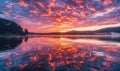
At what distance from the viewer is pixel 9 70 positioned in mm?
13992

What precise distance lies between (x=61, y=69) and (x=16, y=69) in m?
3.49

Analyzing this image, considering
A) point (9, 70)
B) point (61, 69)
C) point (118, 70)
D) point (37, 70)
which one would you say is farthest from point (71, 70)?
point (9, 70)

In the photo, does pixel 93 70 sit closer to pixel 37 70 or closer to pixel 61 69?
pixel 61 69

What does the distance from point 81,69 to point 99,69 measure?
1.42 metres

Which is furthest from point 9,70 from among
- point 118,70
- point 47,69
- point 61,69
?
point 118,70

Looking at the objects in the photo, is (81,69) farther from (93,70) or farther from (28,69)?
(28,69)

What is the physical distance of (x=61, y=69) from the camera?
47.0 ft

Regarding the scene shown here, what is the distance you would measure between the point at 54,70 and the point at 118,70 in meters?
4.75

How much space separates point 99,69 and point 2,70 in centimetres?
746

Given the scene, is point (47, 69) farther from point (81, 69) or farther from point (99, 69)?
point (99, 69)

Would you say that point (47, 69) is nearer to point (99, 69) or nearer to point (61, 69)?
point (61, 69)

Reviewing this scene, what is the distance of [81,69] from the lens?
566 inches

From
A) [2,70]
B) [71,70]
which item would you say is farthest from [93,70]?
[2,70]

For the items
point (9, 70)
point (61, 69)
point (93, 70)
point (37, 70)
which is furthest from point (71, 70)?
point (9, 70)
